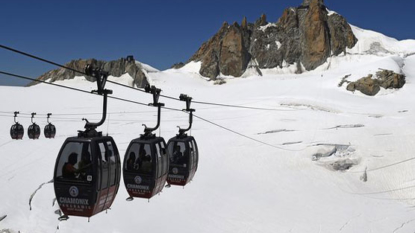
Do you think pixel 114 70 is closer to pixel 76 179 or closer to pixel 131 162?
pixel 131 162

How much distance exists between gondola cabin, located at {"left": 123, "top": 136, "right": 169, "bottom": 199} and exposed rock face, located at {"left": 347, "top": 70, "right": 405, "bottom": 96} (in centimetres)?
5472

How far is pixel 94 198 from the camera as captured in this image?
942 cm

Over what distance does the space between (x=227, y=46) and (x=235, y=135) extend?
68643 mm

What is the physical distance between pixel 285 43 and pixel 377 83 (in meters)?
46.4

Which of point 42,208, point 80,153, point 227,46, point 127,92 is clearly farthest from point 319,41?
point 80,153

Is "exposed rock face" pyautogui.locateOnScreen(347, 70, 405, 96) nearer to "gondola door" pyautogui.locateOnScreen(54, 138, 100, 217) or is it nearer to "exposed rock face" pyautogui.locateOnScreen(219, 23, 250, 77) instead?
"exposed rock face" pyautogui.locateOnScreen(219, 23, 250, 77)

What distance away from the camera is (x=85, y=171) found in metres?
9.39

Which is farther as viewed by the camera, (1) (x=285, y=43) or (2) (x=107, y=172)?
(1) (x=285, y=43)

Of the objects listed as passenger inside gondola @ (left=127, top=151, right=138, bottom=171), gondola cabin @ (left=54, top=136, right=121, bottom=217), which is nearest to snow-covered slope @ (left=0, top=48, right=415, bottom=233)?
passenger inside gondola @ (left=127, top=151, right=138, bottom=171)

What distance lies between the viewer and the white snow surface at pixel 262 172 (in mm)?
22266

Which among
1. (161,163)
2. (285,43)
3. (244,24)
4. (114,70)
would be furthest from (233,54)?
(161,163)

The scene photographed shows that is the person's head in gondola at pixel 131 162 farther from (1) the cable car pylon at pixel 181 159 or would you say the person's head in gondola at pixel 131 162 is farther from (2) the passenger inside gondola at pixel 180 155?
(2) the passenger inside gondola at pixel 180 155

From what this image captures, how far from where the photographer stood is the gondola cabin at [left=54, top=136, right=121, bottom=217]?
9328mm

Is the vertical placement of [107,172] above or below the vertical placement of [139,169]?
above
